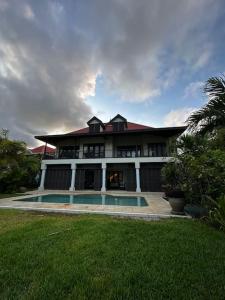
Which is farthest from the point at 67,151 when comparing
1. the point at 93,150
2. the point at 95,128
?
the point at 95,128

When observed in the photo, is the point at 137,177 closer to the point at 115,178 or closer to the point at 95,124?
the point at 115,178

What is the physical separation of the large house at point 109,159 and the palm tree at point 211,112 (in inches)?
422

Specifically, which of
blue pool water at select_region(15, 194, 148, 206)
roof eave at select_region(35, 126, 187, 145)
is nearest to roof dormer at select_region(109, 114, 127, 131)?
roof eave at select_region(35, 126, 187, 145)

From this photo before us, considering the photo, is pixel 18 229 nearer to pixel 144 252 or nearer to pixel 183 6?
pixel 144 252

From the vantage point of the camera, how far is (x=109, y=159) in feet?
59.3

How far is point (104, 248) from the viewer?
3365mm

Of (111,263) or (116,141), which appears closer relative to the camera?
(111,263)

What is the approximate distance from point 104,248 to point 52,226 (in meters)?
2.17

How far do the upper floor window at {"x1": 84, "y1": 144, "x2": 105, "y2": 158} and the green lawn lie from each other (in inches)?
666

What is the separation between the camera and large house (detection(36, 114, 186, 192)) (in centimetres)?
1730

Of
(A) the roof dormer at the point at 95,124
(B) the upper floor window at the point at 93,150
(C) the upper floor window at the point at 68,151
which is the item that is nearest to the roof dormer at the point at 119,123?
(A) the roof dormer at the point at 95,124

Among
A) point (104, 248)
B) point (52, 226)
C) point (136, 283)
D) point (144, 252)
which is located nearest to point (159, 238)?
point (144, 252)

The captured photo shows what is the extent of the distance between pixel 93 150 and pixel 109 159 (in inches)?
178

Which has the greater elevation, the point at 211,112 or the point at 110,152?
the point at 110,152
